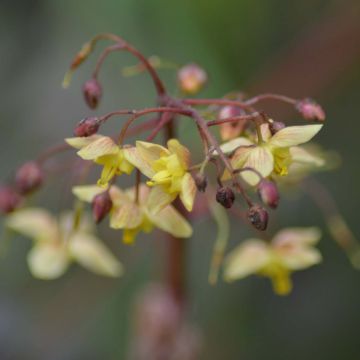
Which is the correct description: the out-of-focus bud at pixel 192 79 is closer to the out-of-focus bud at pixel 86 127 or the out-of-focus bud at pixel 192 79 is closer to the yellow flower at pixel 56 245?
the out-of-focus bud at pixel 86 127

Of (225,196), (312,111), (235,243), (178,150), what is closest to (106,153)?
(178,150)

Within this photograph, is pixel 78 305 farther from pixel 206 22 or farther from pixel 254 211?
pixel 254 211

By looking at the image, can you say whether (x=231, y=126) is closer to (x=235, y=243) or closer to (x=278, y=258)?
(x=278, y=258)

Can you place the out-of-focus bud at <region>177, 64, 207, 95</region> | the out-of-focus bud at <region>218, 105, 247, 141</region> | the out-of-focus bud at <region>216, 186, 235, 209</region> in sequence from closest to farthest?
the out-of-focus bud at <region>216, 186, 235, 209</region> → the out-of-focus bud at <region>218, 105, 247, 141</region> → the out-of-focus bud at <region>177, 64, 207, 95</region>

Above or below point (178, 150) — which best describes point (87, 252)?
below

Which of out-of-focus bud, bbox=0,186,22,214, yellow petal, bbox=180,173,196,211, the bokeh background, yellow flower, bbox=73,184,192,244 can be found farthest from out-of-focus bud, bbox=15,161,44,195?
the bokeh background

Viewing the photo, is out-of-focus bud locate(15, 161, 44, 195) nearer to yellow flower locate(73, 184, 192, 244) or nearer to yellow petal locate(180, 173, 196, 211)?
yellow flower locate(73, 184, 192, 244)

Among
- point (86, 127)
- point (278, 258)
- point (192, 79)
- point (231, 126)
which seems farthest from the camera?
point (278, 258)

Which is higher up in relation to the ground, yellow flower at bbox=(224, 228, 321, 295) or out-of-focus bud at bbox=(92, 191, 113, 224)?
out-of-focus bud at bbox=(92, 191, 113, 224)
